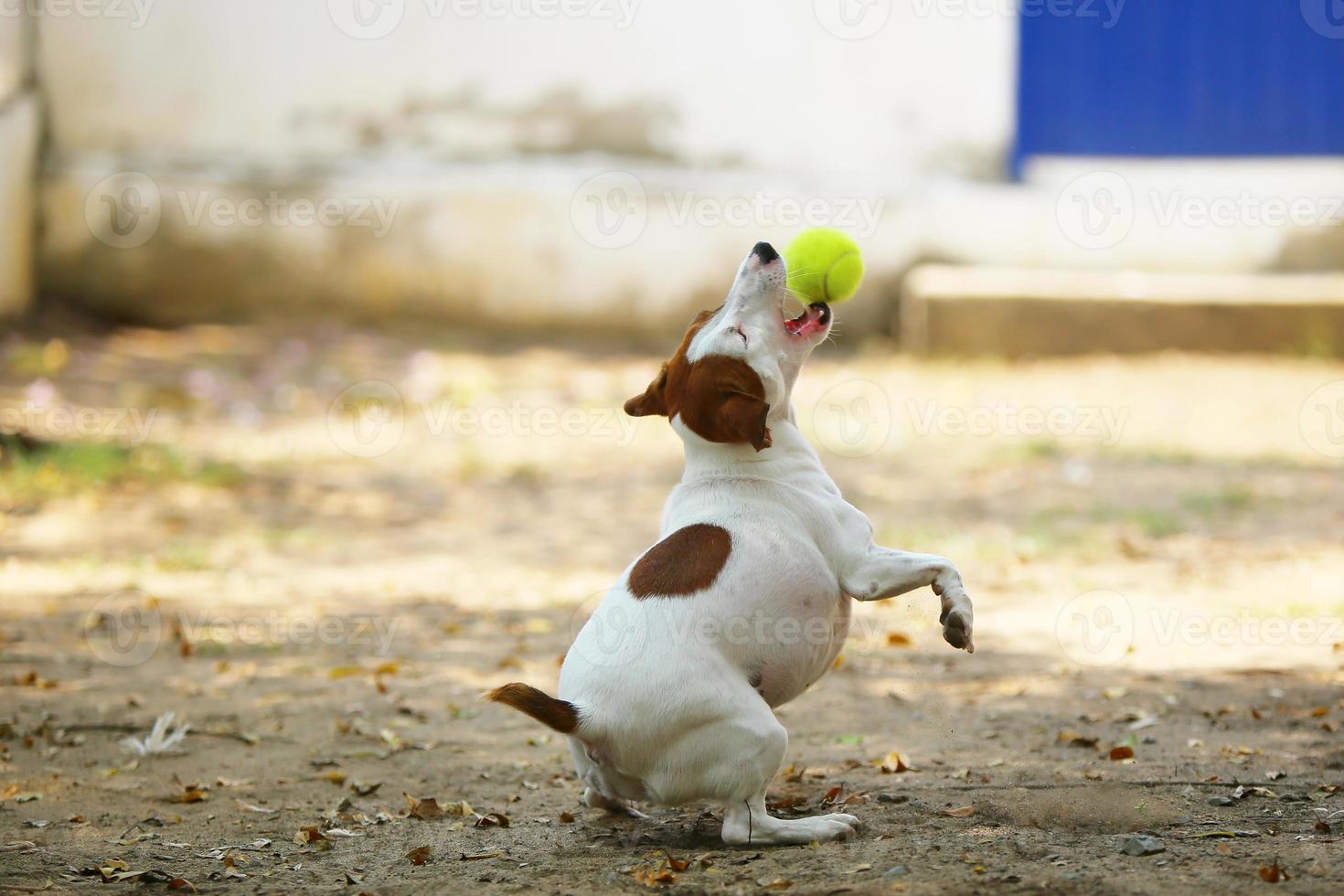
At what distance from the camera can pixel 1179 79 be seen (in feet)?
38.7

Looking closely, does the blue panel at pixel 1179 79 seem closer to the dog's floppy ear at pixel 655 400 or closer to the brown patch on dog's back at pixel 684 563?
the dog's floppy ear at pixel 655 400

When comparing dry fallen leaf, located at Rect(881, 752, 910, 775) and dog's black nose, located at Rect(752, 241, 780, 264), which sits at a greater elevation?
dog's black nose, located at Rect(752, 241, 780, 264)

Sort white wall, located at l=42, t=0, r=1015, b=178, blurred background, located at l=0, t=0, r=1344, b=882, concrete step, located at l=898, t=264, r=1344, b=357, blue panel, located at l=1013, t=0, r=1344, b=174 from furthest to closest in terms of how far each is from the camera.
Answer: white wall, located at l=42, t=0, r=1015, b=178, blue panel, located at l=1013, t=0, r=1344, b=174, concrete step, located at l=898, t=264, r=1344, b=357, blurred background, located at l=0, t=0, r=1344, b=882

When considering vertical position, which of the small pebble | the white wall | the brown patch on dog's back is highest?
the white wall

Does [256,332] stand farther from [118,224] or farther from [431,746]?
[431,746]

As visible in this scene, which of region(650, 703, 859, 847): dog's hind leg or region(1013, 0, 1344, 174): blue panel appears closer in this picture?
region(650, 703, 859, 847): dog's hind leg

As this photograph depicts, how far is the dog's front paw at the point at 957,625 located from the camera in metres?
3.70

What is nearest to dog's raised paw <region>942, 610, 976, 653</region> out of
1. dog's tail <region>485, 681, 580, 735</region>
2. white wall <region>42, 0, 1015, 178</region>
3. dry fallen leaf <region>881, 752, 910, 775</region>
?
dry fallen leaf <region>881, 752, 910, 775</region>

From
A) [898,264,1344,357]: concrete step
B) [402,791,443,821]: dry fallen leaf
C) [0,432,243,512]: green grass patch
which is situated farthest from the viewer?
[898,264,1344,357]: concrete step

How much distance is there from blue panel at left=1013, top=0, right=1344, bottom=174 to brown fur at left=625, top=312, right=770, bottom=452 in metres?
8.84

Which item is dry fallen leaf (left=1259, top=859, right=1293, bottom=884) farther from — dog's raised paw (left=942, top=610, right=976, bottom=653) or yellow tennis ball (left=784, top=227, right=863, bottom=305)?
yellow tennis ball (left=784, top=227, right=863, bottom=305)

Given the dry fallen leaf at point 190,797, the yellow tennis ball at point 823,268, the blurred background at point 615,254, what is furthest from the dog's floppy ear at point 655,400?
the blurred background at point 615,254

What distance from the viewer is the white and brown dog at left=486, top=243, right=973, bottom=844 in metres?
3.58

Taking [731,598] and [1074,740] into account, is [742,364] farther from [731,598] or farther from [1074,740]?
[1074,740]
